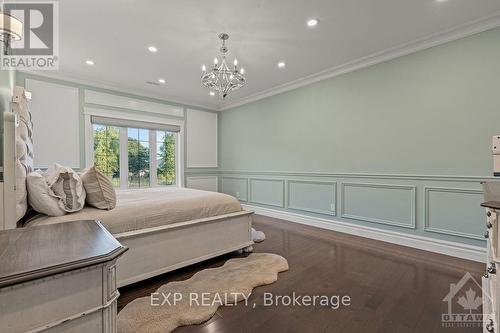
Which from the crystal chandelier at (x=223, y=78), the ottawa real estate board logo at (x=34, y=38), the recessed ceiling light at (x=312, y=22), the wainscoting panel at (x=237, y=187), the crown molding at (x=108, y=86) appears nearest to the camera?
the ottawa real estate board logo at (x=34, y=38)

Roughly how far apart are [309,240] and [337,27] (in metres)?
2.77

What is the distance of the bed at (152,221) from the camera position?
157cm

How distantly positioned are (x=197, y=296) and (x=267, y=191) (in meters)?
3.22

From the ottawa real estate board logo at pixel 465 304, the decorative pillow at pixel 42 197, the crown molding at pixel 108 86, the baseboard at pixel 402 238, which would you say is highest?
the crown molding at pixel 108 86

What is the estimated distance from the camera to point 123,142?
15.3 feet

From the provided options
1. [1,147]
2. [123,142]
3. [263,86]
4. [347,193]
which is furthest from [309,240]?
[123,142]

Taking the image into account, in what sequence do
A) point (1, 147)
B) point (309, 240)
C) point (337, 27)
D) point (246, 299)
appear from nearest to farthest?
point (1, 147) < point (246, 299) < point (337, 27) < point (309, 240)

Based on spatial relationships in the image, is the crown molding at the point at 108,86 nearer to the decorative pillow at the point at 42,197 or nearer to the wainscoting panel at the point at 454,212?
the decorative pillow at the point at 42,197

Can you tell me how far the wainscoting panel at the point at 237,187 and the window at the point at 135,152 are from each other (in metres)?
1.25

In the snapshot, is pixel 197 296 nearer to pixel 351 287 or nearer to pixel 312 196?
pixel 351 287

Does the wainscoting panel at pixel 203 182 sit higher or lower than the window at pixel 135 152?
lower

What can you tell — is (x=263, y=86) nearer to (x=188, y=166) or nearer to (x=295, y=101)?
(x=295, y=101)

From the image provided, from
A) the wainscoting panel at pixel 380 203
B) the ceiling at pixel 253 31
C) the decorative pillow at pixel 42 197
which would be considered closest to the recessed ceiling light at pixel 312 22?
the ceiling at pixel 253 31

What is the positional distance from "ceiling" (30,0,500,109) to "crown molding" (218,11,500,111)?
1 centimetres
